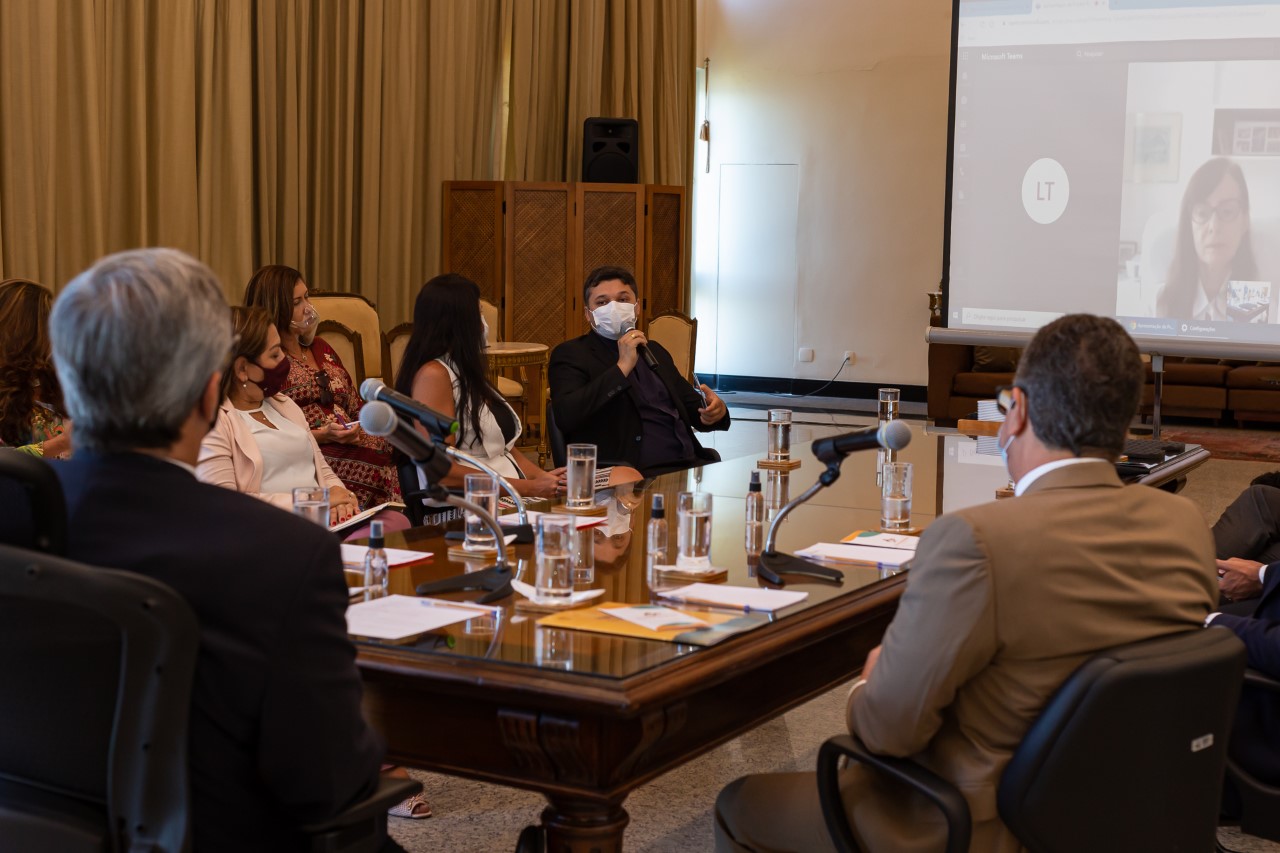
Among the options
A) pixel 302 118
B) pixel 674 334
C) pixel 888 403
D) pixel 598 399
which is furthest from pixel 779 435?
pixel 302 118

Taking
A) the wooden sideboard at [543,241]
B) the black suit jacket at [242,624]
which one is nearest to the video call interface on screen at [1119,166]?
the wooden sideboard at [543,241]

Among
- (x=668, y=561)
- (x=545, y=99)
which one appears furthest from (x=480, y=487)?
(x=545, y=99)

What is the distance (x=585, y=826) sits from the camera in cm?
180

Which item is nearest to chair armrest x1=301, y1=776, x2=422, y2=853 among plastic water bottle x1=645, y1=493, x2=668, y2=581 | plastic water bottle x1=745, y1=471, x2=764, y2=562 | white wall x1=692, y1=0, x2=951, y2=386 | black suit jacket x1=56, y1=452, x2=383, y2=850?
black suit jacket x1=56, y1=452, x2=383, y2=850

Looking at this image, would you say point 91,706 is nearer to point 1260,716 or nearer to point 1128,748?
point 1128,748

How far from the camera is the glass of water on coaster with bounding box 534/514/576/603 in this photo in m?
2.19

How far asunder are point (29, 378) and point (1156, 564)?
9.28 ft

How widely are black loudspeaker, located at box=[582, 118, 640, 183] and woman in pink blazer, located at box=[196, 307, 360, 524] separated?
18.0ft

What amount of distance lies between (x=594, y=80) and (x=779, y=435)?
6.38m

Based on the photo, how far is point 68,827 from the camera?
1389 millimetres

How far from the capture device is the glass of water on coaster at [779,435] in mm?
4180

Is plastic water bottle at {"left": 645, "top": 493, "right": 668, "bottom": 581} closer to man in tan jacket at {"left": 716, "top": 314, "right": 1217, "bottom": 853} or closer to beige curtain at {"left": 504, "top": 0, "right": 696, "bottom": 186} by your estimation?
man in tan jacket at {"left": 716, "top": 314, "right": 1217, "bottom": 853}

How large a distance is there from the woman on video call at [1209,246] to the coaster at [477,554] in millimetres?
3825

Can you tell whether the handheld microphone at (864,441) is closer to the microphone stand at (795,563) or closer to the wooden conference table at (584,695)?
the microphone stand at (795,563)
